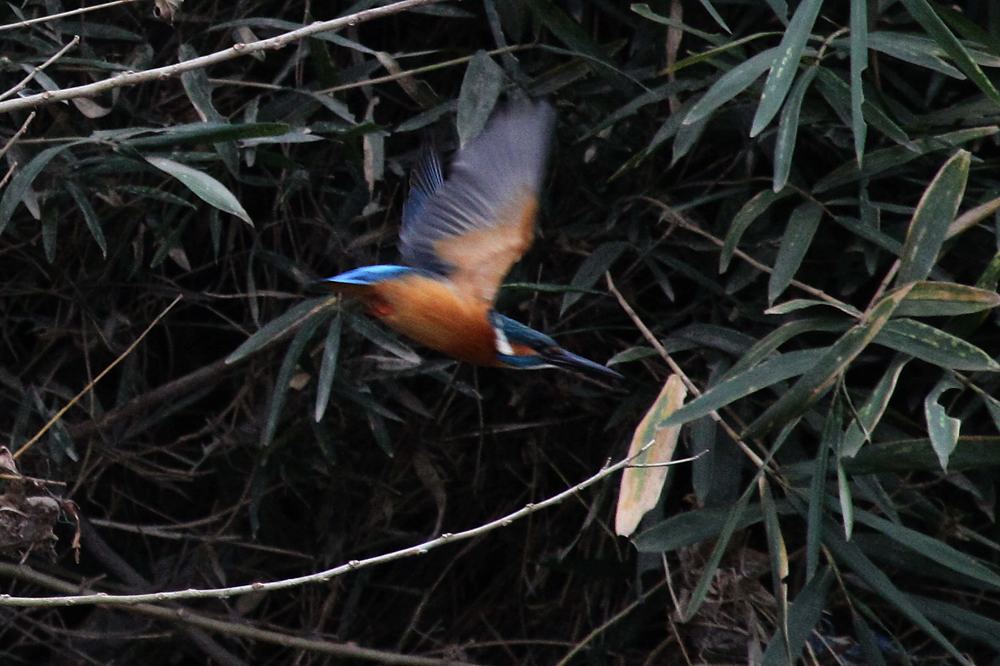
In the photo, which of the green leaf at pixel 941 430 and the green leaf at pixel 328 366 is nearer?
the green leaf at pixel 941 430

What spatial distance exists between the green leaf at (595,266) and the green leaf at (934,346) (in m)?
0.42

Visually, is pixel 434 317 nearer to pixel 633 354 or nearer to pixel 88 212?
pixel 633 354

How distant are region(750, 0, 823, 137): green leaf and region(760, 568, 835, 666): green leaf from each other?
52 centimetres

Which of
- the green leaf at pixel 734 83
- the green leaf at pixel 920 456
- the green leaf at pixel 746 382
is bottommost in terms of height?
the green leaf at pixel 920 456

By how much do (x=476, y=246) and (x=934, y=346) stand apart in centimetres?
47

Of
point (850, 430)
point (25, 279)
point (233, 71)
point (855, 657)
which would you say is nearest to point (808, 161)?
point (850, 430)

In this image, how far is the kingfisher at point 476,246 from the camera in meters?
1.40

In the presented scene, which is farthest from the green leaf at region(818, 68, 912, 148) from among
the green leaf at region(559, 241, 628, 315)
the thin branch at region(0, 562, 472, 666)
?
the thin branch at region(0, 562, 472, 666)

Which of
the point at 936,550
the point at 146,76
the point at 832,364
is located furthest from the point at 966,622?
the point at 146,76

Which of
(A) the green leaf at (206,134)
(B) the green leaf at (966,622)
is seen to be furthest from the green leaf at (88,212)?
(B) the green leaf at (966,622)

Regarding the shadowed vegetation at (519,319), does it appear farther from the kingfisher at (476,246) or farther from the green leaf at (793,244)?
the kingfisher at (476,246)

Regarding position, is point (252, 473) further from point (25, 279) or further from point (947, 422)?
point (947, 422)

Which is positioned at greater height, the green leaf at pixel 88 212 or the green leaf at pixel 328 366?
the green leaf at pixel 88 212

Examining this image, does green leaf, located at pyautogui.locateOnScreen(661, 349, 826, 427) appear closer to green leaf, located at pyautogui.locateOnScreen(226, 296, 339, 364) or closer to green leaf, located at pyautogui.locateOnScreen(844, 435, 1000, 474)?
green leaf, located at pyautogui.locateOnScreen(844, 435, 1000, 474)
